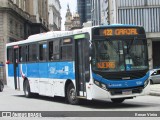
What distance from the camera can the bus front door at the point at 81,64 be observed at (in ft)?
56.5

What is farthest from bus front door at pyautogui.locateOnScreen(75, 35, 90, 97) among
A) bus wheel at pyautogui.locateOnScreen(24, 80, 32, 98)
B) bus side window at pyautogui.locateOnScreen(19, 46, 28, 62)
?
bus wheel at pyautogui.locateOnScreen(24, 80, 32, 98)

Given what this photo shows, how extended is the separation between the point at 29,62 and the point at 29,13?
2453 inches

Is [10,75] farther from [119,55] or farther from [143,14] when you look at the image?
[143,14]

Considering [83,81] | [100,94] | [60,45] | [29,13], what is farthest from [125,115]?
[29,13]

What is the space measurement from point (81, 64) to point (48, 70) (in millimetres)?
3755

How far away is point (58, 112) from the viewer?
15.7 m

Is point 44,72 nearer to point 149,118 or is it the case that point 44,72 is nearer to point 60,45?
point 60,45

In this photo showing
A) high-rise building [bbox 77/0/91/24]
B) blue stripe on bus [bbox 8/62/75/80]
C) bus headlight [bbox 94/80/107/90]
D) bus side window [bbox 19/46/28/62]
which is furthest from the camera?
high-rise building [bbox 77/0/91/24]

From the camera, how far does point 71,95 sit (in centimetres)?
1886

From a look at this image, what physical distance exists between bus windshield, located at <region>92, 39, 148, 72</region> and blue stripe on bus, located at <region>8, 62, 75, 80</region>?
1.95 meters

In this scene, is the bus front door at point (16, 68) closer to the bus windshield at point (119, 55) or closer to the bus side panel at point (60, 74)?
the bus side panel at point (60, 74)

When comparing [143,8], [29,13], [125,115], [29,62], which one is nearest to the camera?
[125,115]

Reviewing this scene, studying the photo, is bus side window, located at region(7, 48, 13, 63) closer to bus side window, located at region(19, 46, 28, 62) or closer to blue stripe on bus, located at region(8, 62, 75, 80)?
blue stripe on bus, located at region(8, 62, 75, 80)

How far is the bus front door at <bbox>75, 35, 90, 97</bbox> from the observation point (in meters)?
17.2
